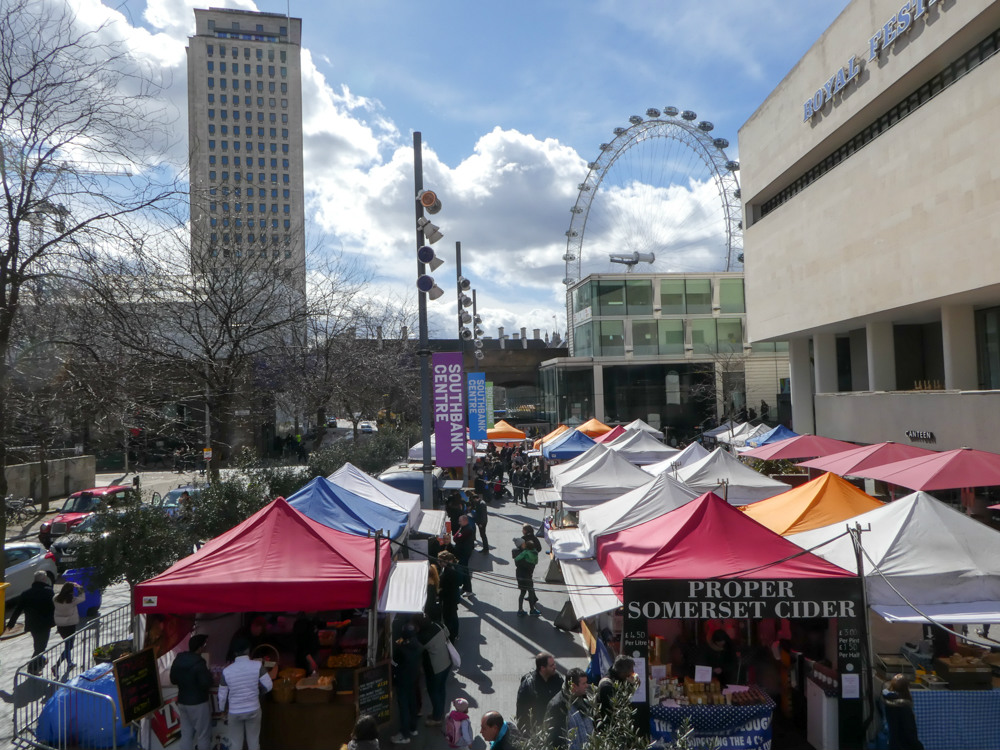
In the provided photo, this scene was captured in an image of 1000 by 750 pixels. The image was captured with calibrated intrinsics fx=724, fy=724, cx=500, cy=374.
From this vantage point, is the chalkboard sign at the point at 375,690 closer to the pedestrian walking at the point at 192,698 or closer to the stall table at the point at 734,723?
the pedestrian walking at the point at 192,698

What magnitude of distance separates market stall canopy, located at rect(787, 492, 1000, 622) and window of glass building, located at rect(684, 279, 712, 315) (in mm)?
47362

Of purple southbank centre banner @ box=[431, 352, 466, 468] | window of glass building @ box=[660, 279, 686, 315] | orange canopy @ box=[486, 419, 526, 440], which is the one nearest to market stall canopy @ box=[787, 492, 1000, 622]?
purple southbank centre banner @ box=[431, 352, 466, 468]

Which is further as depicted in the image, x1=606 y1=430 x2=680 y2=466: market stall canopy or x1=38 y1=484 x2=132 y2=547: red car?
x1=606 y1=430 x2=680 y2=466: market stall canopy

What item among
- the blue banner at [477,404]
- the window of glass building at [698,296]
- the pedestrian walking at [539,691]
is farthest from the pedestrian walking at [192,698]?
the window of glass building at [698,296]

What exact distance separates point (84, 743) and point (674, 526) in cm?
680

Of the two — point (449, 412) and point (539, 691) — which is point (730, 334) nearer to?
point (449, 412)

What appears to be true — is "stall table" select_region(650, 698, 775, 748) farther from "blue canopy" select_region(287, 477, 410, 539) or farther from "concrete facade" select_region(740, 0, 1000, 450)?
"concrete facade" select_region(740, 0, 1000, 450)

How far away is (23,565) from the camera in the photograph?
13.8 m

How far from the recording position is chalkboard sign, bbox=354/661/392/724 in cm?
765

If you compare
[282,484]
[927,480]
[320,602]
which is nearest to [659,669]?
[320,602]

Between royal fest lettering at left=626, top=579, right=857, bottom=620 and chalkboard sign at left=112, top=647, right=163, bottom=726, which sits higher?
royal fest lettering at left=626, top=579, right=857, bottom=620

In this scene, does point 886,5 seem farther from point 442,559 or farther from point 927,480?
point 442,559

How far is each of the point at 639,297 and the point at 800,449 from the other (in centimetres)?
3279

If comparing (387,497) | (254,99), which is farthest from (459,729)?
(254,99)
